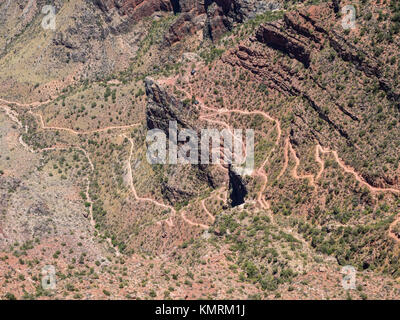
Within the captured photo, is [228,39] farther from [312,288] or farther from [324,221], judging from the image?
[312,288]

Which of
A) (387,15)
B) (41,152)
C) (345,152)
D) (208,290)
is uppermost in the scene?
(387,15)

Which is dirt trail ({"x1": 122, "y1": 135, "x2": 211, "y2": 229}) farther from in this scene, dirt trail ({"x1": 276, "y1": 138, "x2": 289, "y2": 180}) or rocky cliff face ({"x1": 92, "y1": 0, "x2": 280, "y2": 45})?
rocky cliff face ({"x1": 92, "y1": 0, "x2": 280, "y2": 45})

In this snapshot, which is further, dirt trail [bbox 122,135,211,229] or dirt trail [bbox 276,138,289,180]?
dirt trail [bbox 122,135,211,229]

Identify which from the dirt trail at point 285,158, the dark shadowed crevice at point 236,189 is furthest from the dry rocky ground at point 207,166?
the dark shadowed crevice at point 236,189

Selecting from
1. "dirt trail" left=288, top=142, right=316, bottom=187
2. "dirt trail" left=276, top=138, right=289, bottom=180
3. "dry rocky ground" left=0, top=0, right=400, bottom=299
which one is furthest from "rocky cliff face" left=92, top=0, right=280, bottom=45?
"dirt trail" left=288, top=142, right=316, bottom=187

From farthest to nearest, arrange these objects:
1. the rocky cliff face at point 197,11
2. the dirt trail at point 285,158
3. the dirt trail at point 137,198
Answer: the rocky cliff face at point 197,11, the dirt trail at point 137,198, the dirt trail at point 285,158

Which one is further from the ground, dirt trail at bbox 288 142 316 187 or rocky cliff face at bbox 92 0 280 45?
rocky cliff face at bbox 92 0 280 45

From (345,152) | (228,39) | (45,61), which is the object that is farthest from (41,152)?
(345,152)

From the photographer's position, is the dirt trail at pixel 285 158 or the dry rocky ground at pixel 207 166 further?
the dirt trail at pixel 285 158

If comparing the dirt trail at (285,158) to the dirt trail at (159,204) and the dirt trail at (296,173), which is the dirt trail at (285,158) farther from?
the dirt trail at (159,204)
